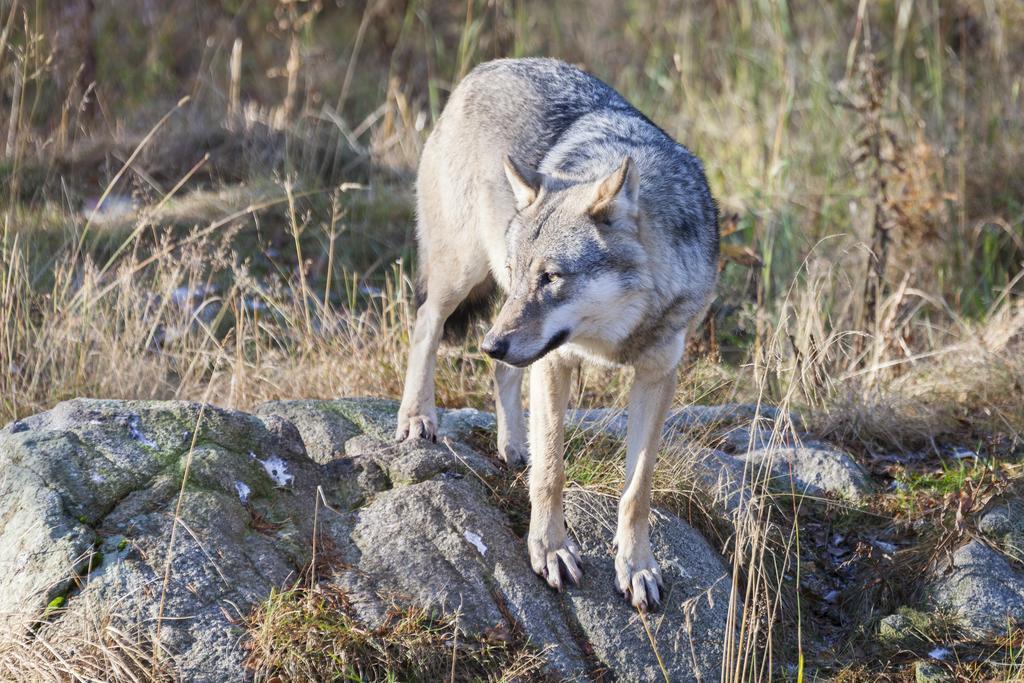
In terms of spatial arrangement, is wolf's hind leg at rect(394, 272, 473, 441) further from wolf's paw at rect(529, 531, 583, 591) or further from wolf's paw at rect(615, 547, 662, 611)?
wolf's paw at rect(615, 547, 662, 611)

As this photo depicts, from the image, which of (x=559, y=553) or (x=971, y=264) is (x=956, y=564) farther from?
(x=971, y=264)

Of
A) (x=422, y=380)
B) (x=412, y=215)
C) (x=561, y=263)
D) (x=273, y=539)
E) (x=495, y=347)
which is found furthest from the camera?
(x=412, y=215)

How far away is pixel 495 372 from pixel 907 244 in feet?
12.7

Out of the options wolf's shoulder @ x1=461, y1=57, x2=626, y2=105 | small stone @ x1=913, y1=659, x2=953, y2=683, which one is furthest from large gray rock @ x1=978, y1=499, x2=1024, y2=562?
wolf's shoulder @ x1=461, y1=57, x2=626, y2=105

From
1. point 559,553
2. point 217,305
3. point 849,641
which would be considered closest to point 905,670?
point 849,641

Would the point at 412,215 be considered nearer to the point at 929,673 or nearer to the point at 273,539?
the point at 273,539

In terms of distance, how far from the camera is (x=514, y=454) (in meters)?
4.35

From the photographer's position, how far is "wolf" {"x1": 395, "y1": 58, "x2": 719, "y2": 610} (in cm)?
350

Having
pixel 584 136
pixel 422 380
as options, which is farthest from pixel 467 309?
pixel 584 136

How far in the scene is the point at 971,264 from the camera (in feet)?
24.6

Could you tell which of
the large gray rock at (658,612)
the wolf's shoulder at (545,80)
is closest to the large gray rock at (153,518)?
the large gray rock at (658,612)

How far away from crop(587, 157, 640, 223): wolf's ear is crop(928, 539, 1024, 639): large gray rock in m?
1.89

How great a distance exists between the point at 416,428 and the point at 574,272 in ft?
3.70

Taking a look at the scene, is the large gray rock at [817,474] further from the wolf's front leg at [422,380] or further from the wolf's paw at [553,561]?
the wolf's front leg at [422,380]
